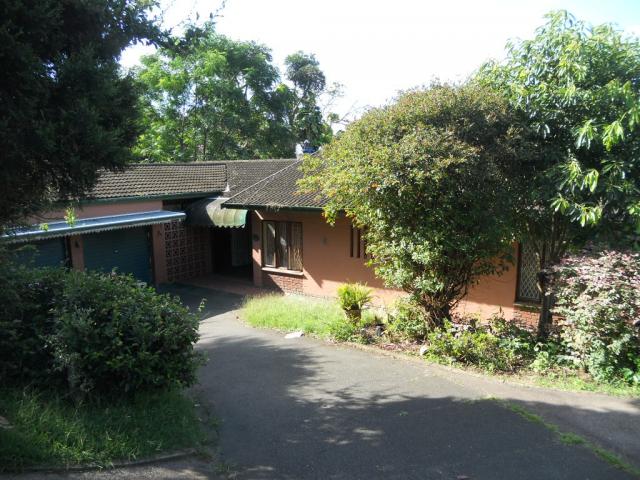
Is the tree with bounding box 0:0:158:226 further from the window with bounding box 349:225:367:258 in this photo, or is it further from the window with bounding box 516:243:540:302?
the window with bounding box 349:225:367:258

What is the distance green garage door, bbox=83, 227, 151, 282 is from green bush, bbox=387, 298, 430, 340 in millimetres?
8791

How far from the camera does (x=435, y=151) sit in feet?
24.7

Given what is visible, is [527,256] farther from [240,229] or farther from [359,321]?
[240,229]

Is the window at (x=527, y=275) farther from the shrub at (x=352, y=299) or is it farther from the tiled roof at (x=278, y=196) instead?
the tiled roof at (x=278, y=196)

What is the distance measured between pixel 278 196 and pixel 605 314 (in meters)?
9.76

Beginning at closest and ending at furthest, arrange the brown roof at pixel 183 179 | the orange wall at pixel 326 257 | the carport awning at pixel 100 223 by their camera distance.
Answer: the carport awning at pixel 100 223, the orange wall at pixel 326 257, the brown roof at pixel 183 179

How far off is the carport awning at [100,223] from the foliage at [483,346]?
8.40 meters

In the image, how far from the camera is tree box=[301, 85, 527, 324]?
7.62 m

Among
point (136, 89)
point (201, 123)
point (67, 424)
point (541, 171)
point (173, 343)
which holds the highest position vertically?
point (201, 123)

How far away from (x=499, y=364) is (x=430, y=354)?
1.12 metres

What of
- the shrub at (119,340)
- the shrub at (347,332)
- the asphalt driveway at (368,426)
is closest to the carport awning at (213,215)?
the shrub at (347,332)

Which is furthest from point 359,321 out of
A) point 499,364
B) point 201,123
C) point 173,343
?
point 201,123

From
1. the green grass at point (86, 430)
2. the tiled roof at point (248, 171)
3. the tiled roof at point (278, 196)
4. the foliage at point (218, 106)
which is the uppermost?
the foliage at point (218, 106)

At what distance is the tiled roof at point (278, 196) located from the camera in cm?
1359
